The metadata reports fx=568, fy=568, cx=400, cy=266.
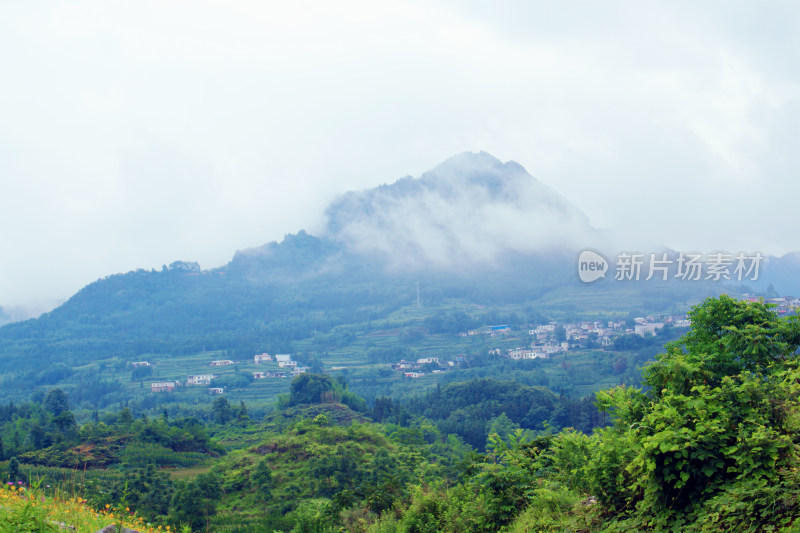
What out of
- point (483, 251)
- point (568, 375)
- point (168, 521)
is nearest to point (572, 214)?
point (483, 251)

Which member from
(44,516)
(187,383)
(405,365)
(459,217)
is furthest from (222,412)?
(459,217)

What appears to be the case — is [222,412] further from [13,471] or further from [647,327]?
[647,327]

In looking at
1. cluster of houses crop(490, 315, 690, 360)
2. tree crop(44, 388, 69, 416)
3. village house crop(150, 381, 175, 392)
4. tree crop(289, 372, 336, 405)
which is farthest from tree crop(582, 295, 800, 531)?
cluster of houses crop(490, 315, 690, 360)

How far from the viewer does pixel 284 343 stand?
98500 millimetres

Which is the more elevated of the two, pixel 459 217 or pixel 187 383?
pixel 459 217

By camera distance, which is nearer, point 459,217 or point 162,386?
point 162,386

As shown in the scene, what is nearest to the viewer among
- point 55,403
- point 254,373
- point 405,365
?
point 55,403

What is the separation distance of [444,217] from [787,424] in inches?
5840

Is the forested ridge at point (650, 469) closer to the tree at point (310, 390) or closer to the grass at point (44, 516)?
the grass at point (44, 516)

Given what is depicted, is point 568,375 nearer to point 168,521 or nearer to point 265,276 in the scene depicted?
point 168,521

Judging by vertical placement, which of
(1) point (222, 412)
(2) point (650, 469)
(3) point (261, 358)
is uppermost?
(2) point (650, 469)

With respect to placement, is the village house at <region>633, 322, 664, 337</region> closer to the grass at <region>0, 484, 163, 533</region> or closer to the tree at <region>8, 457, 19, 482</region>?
the tree at <region>8, 457, 19, 482</region>

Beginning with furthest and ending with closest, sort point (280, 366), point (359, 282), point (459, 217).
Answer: point (459, 217), point (359, 282), point (280, 366)

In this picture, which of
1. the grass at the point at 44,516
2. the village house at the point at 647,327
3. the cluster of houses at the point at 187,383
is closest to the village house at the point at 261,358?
the cluster of houses at the point at 187,383
